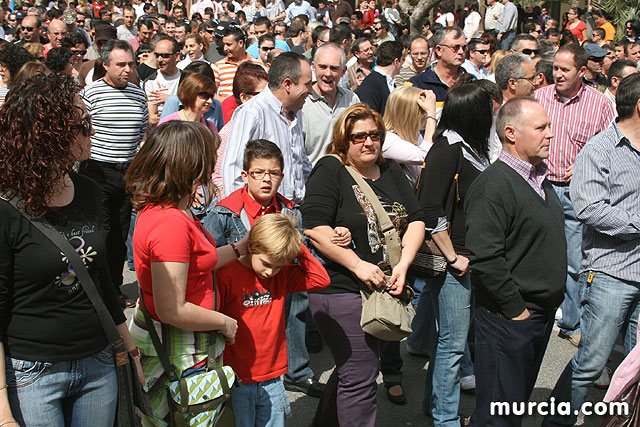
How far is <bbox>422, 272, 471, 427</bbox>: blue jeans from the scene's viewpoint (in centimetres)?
402

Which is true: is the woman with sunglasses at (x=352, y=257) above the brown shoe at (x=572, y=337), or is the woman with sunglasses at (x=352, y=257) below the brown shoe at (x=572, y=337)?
above

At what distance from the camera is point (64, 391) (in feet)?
7.93

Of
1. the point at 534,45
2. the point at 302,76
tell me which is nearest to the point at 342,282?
the point at 302,76

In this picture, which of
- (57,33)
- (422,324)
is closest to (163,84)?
(57,33)

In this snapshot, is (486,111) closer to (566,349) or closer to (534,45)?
(566,349)

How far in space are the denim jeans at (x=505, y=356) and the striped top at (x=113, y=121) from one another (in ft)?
11.7

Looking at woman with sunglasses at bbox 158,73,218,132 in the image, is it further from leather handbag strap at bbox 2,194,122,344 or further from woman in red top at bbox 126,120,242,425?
leather handbag strap at bbox 2,194,122,344

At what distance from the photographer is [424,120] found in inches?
194

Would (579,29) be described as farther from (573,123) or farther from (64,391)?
(64,391)

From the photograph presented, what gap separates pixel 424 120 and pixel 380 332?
6.74ft

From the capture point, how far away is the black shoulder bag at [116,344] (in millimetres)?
2342

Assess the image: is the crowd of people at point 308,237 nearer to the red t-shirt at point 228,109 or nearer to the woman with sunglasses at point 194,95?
the woman with sunglasses at point 194,95

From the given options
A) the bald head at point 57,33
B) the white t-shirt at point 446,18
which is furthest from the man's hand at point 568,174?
the white t-shirt at point 446,18

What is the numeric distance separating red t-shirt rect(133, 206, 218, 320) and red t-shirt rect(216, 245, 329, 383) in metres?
0.31
